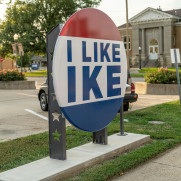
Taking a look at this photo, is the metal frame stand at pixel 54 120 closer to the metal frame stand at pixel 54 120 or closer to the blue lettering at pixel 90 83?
the metal frame stand at pixel 54 120

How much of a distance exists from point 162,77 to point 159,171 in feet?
42.6

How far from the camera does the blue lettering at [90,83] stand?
15.0ft

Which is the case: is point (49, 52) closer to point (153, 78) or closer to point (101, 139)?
point (101, 139)

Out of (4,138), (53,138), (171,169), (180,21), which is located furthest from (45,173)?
(180,21)

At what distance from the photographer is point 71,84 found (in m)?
4.33

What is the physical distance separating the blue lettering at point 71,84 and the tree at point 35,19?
43.9 meters

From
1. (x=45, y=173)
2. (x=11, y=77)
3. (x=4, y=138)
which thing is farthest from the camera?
(x=11, y=77)

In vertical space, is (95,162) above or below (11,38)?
below

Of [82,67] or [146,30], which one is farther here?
[146,30]

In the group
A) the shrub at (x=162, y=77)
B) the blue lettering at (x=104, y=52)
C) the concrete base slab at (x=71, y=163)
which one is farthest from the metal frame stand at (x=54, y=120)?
the shrub at (x=162, y=77)

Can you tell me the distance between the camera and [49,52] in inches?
184

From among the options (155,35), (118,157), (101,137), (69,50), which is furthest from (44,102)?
(155,35)

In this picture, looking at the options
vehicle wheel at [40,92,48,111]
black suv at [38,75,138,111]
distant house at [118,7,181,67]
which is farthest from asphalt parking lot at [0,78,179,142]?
distant house at [118,7,181,67]

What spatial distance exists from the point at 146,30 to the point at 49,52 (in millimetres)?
57449
